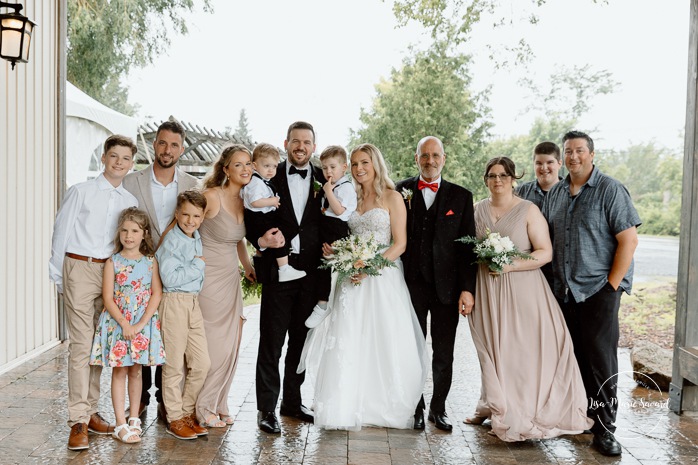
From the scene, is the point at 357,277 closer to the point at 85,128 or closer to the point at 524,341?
the point at 524,341

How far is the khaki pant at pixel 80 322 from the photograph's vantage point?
395 centimetres

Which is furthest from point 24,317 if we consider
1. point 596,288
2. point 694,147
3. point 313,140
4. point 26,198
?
point 694,147

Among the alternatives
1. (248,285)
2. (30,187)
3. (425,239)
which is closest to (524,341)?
(425,239)

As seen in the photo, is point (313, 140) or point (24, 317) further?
point (24, 317)

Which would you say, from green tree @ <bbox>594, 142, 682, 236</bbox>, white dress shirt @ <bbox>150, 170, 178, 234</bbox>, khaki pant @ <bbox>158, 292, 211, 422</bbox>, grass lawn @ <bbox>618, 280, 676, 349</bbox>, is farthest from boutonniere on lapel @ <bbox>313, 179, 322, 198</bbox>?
green tree @ <bbox>594, 142, 682, 236</bbox>

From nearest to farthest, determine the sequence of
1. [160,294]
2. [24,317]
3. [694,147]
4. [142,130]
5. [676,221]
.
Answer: [160,294] → [694,147] → [24,317] → [142,130] → [676,221]

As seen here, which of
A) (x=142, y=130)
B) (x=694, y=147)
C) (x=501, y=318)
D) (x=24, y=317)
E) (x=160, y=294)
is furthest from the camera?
(x=142, y=130)

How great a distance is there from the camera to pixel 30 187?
244 inches

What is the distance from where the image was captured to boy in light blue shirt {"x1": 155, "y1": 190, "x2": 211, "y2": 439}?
4.04m

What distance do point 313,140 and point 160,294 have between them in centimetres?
137

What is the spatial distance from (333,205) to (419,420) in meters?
1.52

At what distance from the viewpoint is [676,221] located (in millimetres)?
14406

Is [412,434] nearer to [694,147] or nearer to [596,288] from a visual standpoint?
[596,288]

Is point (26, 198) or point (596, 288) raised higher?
point (26, 198)
